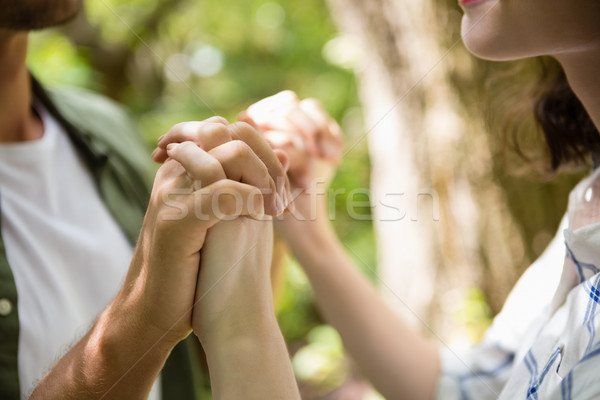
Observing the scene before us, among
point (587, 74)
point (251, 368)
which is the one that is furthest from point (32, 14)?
point (587, 74)

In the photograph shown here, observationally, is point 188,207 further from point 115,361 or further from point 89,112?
point 89,112

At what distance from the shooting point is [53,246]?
3.58ft

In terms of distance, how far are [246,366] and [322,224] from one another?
53 cm

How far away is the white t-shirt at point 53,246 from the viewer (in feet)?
3.29

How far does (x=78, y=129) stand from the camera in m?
1.25

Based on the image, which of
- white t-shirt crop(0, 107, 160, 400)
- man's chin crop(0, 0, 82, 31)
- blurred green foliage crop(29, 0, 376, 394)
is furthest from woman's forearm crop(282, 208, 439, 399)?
blurred green foliage crop(29, 0, 376, 394)

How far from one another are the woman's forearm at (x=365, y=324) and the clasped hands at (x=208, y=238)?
382 mm

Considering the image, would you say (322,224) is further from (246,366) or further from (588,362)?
(588,362)

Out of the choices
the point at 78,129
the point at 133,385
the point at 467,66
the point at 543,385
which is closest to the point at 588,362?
the point at 543,385

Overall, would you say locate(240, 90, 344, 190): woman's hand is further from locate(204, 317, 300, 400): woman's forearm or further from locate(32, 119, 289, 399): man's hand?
locate(204, 317, 300, 400): woman's forearm

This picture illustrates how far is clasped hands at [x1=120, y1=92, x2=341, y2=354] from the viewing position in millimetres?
704

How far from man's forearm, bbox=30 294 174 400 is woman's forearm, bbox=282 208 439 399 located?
446 mm

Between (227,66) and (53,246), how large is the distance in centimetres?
314

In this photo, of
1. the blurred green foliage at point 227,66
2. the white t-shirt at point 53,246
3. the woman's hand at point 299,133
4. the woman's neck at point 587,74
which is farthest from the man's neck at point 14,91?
the blurred green foliage at point 227,66
